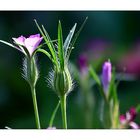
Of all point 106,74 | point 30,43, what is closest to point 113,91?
point 106,74

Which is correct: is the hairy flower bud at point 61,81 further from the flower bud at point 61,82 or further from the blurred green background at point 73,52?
the blurred green background at point 73,52

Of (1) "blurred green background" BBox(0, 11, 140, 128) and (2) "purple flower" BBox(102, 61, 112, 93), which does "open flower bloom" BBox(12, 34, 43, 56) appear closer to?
(2) "purple flower" BBox(102, 61, 112, 93)

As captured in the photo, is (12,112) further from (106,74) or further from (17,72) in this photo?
(106,74)

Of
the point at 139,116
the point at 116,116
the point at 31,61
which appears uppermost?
the point at 31,61
